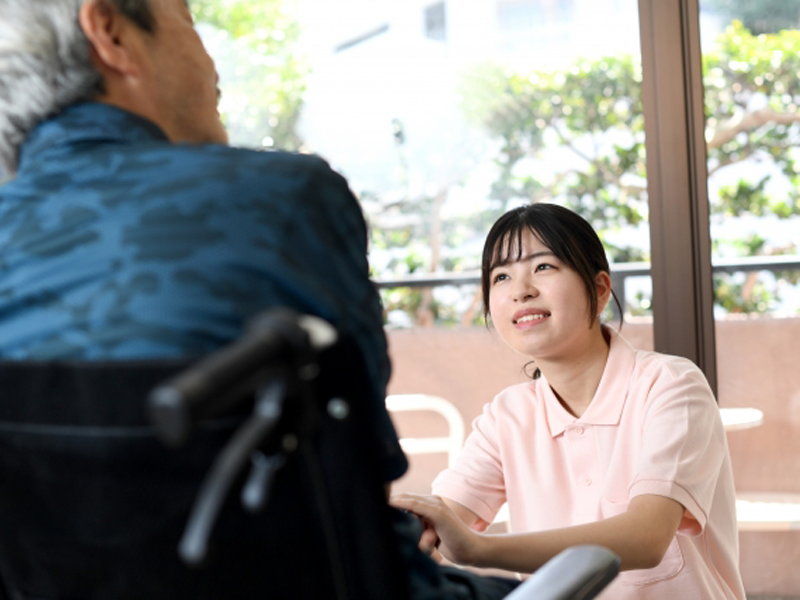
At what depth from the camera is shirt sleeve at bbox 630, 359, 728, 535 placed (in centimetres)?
117

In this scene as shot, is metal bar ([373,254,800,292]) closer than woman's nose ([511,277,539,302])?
No

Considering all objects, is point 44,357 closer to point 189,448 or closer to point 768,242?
point 189,448

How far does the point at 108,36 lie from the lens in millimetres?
818

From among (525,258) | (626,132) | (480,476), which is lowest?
(480,476)

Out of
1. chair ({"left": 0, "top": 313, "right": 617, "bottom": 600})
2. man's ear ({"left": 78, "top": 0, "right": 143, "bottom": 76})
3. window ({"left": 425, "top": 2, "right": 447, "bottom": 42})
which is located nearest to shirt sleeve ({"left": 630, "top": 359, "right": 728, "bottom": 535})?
chair ({"left": 0, "top": 313, "right": 617, "bottom": 600})

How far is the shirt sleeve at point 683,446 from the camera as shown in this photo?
1.17 m

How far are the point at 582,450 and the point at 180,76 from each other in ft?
3.02

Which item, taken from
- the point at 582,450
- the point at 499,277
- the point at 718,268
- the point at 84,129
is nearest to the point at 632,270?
the point at 718,268

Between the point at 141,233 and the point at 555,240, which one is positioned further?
the point at 555,240

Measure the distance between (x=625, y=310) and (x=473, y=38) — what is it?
0.96 meters

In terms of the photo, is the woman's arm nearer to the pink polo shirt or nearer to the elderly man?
the pink polo shirt

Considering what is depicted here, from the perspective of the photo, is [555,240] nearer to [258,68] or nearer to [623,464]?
[623,464]

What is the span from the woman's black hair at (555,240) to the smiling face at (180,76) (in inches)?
28.4

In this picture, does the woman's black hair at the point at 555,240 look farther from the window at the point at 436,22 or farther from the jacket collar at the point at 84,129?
the window at the point at 436,22
